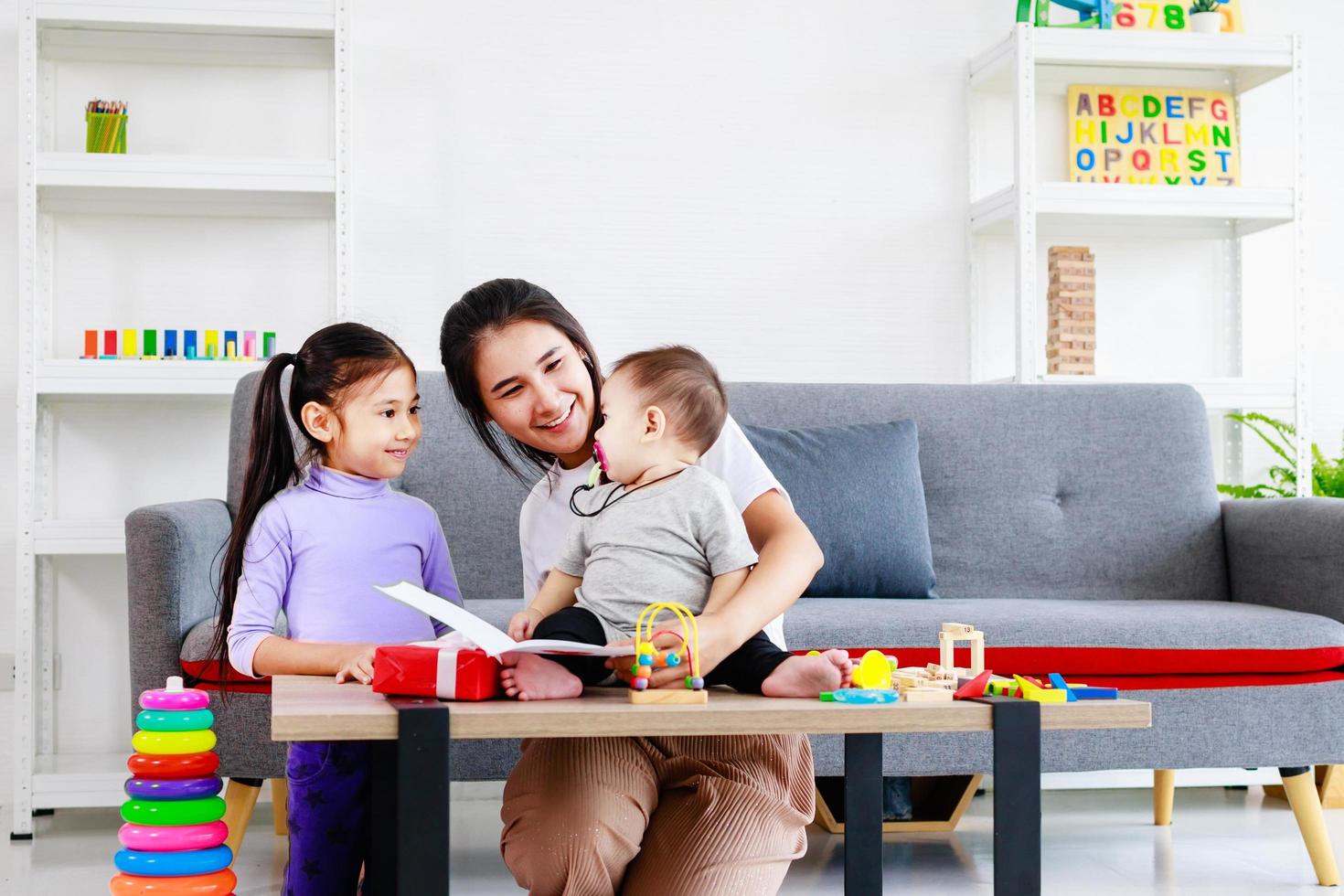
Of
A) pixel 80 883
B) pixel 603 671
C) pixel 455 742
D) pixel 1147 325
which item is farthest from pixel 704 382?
pixel 1147 325

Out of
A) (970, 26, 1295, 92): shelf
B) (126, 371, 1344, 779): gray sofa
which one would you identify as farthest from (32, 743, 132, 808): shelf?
(970, 26, 1295, 92): shelf

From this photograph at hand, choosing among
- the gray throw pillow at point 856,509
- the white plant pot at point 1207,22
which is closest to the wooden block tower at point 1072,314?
the white plant pot at point 1207,22

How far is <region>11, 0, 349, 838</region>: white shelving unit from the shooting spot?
253 cm

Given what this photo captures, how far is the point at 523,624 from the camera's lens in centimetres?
120

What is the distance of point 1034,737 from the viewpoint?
96 cm

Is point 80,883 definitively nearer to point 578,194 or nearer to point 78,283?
point 78,283

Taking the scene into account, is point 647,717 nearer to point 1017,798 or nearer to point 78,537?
point 1017,798

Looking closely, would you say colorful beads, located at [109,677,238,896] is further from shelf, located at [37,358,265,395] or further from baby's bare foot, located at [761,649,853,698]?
shelf, located at [37,358,265,395]

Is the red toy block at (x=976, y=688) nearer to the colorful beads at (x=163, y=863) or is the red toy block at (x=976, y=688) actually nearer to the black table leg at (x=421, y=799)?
the black table leg at (x=421, y=799)

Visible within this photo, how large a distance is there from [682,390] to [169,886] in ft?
2.31

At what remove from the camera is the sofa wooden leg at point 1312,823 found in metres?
2.05

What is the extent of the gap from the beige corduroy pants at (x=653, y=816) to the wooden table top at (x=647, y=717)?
0.78 ft

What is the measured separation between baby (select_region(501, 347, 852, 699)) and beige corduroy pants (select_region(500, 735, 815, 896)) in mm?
144

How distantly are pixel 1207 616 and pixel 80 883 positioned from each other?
1.80m
